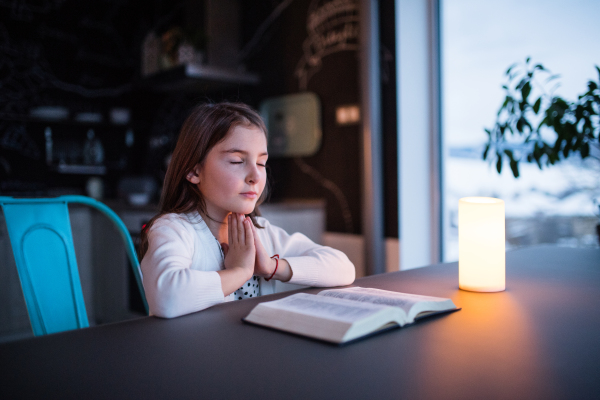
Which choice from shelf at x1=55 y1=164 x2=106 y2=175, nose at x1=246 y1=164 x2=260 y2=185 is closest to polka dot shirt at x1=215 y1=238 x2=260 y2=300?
nose at x1=246 y1=164 x2=260 y2=185

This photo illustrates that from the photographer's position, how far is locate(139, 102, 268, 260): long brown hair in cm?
108

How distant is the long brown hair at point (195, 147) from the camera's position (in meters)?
1.08

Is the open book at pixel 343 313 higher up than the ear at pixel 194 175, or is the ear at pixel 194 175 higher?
the ear at pixel 194 175

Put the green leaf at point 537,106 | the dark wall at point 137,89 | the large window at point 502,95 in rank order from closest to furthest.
Answer: the green leaf at point 537,106
the large window at point 502,95
the dark wall at point 137,89

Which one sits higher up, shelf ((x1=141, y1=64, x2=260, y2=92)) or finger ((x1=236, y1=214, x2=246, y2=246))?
shelf ((x1=141, y1=64, x2=260, y2=92))

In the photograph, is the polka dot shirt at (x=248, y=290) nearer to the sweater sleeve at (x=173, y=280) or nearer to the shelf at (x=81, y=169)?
the sweater sleeve at (x=173, y=280)

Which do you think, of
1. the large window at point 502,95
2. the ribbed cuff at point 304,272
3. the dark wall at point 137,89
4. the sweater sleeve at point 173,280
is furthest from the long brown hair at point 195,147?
the dark wall at point 137,89

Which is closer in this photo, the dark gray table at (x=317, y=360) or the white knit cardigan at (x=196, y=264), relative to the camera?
the dark gray table at (x=317, y=360)

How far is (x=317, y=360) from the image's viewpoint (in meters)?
0.57

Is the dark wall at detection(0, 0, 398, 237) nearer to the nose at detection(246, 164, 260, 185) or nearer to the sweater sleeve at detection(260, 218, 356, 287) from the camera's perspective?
the sweater sleeve at detection(260, 218, 356, 287)

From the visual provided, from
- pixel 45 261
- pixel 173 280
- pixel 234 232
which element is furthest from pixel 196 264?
pixel 45 261

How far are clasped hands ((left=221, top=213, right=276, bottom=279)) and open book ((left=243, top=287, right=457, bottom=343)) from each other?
0.15 m

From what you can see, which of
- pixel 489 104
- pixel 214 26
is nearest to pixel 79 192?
pixel 214 26

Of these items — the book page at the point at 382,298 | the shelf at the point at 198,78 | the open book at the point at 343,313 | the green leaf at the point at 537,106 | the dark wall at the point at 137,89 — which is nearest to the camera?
the open book at the point at 343,313
